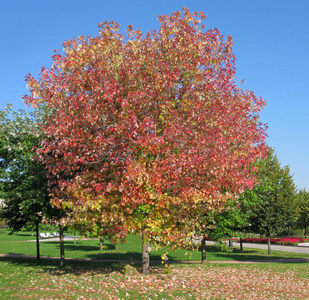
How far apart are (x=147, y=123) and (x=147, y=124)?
3 cm

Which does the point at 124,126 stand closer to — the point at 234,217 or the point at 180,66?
the point at 180,66

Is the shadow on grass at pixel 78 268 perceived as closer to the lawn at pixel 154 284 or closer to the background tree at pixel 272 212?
the lawn at pixel 154 284

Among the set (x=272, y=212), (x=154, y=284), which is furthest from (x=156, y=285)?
(x=272, y=212)

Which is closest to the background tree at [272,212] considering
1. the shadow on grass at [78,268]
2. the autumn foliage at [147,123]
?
the shadow on grass at [78,268]

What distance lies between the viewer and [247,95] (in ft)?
50.2

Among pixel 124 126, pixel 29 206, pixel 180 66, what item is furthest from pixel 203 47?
pixel 29 206

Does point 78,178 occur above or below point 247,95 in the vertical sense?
below

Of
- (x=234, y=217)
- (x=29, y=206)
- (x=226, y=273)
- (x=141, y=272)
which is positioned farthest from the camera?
(x=234, y=217)

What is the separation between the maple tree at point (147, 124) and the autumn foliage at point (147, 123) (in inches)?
1.7

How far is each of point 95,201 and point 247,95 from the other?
8727 mm

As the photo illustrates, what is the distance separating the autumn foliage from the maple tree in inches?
1.7

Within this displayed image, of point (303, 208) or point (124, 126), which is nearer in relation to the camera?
point (124, 126)

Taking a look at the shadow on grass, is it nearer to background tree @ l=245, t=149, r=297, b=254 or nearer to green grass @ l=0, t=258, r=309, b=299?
green grass @ l=0, t=258, r=309, b=299

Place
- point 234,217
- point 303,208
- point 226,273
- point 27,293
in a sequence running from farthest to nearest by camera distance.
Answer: point 303,208
point 234,217
point 226,273
point 27,293
